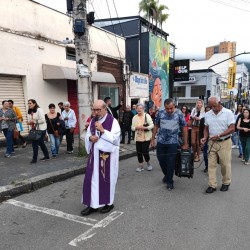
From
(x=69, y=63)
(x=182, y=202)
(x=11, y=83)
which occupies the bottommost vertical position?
(x=182, y=202)

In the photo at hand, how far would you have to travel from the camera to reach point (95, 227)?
→ 3.56 m

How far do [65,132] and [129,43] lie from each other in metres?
13.8

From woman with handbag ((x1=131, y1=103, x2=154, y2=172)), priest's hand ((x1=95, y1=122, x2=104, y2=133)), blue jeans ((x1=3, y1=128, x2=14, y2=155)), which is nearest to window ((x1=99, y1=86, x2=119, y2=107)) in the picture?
blue jeans ((x1=3, y1=128, x2=14, y2=155))

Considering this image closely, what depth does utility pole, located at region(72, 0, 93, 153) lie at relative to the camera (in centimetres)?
688

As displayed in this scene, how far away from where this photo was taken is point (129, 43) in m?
19.6

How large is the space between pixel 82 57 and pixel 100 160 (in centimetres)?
405

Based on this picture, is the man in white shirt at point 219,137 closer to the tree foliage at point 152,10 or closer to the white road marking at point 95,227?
the white road marking at point 95,227

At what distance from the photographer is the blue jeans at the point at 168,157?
5.02 meters

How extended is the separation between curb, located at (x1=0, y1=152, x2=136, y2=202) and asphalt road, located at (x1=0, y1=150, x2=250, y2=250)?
0.17 meters

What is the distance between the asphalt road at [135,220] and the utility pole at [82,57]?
8.36ft

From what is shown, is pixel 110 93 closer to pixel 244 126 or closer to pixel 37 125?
pixel 37 125

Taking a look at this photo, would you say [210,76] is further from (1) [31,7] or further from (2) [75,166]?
(2) [75,166]

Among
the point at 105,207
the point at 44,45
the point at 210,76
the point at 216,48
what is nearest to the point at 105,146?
the point at 105,207

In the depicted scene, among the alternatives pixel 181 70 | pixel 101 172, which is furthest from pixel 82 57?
pixel 181 70
